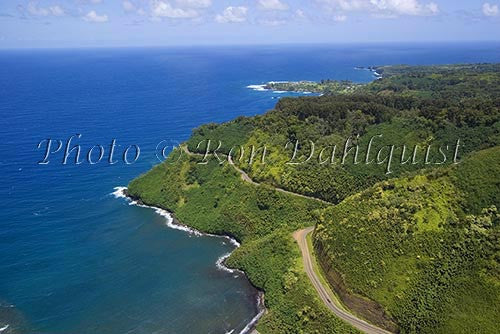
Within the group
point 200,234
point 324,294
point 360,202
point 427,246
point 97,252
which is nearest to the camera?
point 427,246

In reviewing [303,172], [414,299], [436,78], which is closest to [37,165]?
[303,172]

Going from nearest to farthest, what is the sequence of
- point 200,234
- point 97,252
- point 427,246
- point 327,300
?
point 427,246 → point 327,300 → point 97,252 → point 200,234

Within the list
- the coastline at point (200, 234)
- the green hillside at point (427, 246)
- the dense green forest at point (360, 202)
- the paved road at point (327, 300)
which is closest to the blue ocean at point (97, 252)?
the coastline at point (200, 234)

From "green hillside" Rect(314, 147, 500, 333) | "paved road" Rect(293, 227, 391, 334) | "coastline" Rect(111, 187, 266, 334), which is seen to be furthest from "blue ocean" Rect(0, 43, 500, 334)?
"green hillside" Rect(314, 147, 500, 333)

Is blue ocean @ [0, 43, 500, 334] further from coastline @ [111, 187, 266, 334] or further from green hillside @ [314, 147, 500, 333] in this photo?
green hillside @ [314, 147, 500, 333]

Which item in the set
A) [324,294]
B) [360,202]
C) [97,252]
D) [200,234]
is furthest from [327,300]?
[97,252]

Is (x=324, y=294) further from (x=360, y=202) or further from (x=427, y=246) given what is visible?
(x=427, y=246)

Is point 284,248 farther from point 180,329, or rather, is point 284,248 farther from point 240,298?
point 180,329
